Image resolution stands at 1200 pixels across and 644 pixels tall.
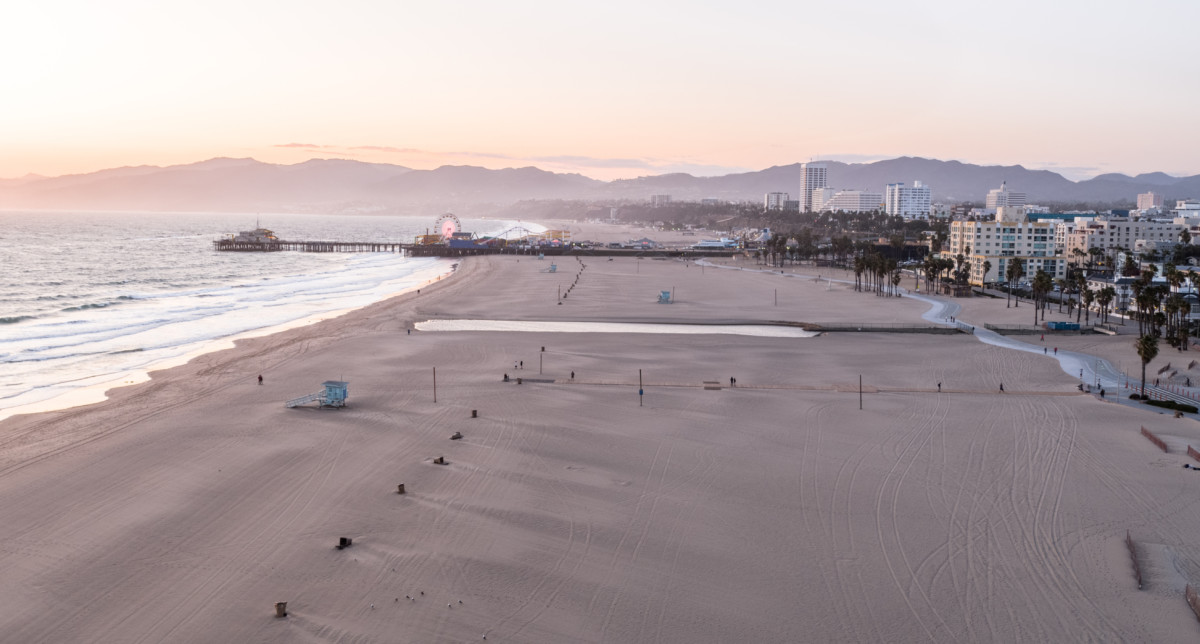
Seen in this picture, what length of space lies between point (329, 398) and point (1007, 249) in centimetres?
6740

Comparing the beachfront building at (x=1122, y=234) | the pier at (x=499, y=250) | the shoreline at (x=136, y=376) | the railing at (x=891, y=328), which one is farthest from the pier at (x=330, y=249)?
the railing at (x=891, y=328)

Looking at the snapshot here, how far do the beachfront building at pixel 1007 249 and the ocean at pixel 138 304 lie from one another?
5093cm

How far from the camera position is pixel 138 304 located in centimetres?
5253

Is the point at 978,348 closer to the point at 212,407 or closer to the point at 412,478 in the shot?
the point at 412,478

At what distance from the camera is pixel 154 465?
66.3 ft

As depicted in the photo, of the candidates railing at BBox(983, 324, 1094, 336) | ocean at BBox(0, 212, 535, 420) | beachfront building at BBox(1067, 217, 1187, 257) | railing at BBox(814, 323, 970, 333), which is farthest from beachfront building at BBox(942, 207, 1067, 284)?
ocean at BBox(0, 212, 535, 420)

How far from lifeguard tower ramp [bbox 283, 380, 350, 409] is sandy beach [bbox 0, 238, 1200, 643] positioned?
0.65 m

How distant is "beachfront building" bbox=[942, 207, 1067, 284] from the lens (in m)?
73.5

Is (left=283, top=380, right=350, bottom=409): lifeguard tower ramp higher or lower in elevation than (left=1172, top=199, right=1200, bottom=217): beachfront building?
lower

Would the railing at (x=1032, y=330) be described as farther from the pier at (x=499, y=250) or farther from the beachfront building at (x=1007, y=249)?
the pier at (x=499, y=250)

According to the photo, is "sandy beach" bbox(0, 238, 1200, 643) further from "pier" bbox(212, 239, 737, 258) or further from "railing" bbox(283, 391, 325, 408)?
"pier" bbox(212, 239, 737, 258)

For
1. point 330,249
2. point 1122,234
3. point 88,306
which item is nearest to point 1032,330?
point 88,306

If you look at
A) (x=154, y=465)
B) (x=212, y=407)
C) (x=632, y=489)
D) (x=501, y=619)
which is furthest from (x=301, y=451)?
(x=501, y=619)

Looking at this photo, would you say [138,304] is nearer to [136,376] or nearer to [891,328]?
[136,376]
